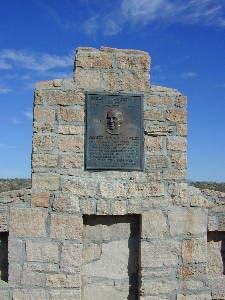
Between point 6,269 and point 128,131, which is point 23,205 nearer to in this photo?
point 6,269

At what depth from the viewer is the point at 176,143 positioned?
4711 millimetres

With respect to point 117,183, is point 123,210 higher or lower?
lower

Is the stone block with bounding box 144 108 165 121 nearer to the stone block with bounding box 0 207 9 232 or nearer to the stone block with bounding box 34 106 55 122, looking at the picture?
the stone block with bounding box 34 106 55 122

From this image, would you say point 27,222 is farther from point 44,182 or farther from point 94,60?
point 94,60

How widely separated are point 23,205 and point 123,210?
3.50 ft

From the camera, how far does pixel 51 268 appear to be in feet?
14.5

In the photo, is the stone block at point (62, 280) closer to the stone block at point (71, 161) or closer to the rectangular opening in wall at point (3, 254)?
the rectangular opening in wall at point (3, 254)

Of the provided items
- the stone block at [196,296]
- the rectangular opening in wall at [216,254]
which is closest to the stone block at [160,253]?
the stone block at [196,296]

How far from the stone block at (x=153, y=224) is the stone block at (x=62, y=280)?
867 millimetres

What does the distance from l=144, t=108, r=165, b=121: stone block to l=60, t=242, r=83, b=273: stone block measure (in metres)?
1.59

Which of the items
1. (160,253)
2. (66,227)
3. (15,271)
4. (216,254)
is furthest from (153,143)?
(15,271)

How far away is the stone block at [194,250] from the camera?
15.2ft

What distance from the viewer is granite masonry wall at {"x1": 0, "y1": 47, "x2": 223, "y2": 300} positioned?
4422mm

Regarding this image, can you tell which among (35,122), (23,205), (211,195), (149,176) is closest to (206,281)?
(211,195)
